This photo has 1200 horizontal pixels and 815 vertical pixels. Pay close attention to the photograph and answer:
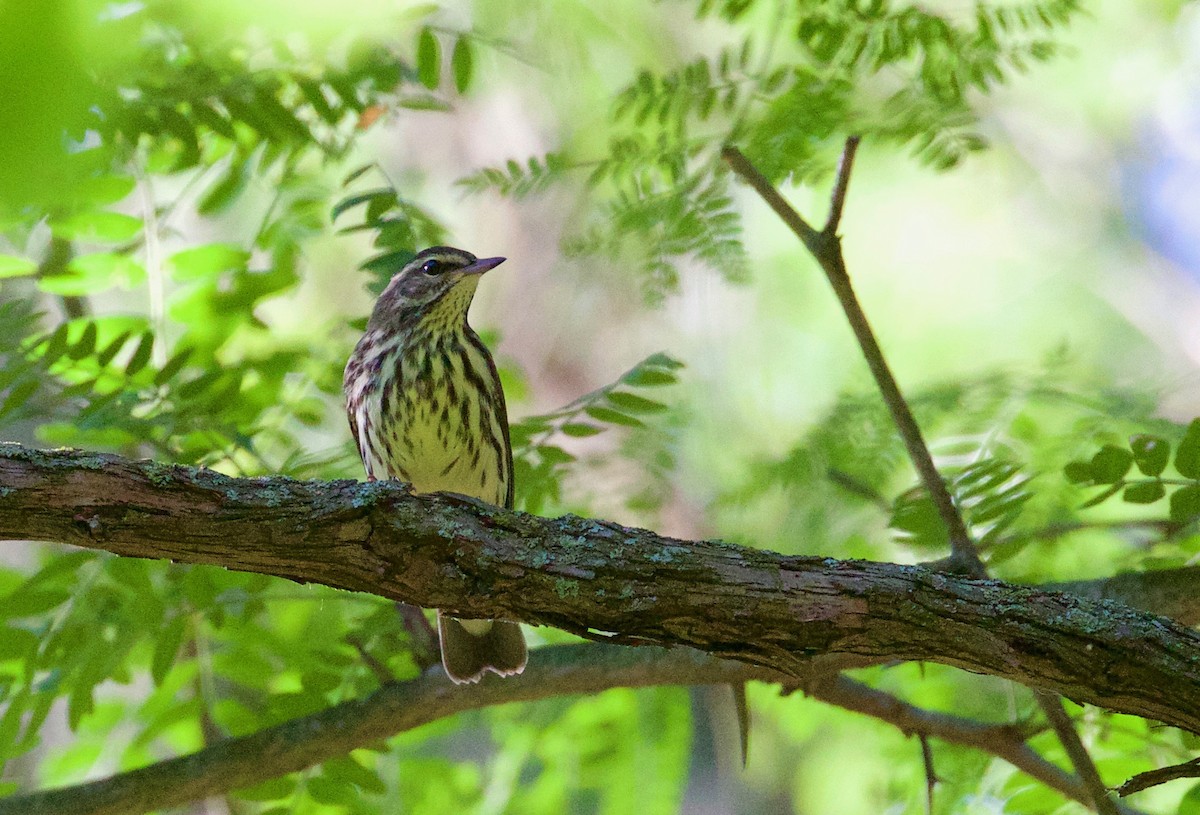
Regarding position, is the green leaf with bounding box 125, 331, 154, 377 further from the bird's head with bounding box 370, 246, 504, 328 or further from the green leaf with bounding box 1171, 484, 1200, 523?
the green leaf with bounding box 1171, 484, 1200, 523

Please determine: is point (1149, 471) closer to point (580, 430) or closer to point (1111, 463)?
point (1111, 463)

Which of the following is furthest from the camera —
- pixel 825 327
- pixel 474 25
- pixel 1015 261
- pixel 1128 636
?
pixel 1015 261

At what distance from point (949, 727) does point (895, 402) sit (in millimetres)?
1182

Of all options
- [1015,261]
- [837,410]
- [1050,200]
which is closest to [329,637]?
[837,410]

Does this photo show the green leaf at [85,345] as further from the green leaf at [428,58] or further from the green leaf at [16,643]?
the green leaf at [428,58]

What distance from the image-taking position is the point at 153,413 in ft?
12.5

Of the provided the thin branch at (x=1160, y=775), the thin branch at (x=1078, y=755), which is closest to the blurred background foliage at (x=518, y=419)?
the thin branch at (x=1078, y=755)

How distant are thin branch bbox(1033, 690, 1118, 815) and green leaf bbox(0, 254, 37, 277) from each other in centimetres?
343

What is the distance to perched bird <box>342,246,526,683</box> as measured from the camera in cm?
470

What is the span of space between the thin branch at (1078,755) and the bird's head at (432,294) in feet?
8.74

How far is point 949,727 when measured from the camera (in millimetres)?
3889

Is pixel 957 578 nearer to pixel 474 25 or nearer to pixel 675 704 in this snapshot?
pixel 675 704

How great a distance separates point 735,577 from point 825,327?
18.3 feet

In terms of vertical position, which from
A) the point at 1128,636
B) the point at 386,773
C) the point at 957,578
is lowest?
the point at 1128,636
